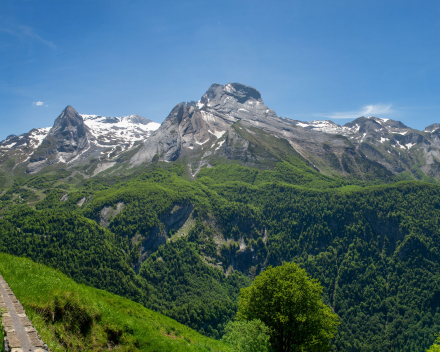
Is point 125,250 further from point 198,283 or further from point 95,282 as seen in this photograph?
point 198,283

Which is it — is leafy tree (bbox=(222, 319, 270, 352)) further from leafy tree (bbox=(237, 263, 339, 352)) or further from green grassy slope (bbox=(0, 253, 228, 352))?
green grassy slope (bbox=(0, 253, 228, 352))

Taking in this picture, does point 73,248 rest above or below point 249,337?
below

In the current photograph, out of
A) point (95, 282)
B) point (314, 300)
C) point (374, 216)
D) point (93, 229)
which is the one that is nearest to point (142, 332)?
point (314, 300)

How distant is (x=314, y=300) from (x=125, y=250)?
12642cm

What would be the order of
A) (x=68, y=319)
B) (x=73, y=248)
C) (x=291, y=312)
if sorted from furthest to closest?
(x=73, y=248)
(x=291, y=312)
(x=68, y=319)

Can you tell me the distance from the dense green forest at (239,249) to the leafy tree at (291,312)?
79396 millimetres

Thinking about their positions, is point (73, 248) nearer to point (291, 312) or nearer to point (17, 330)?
point (291, 312)

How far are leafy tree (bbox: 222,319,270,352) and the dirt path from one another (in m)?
21.0

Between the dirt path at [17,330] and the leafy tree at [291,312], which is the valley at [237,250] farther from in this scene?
the dirt path at [17,330]

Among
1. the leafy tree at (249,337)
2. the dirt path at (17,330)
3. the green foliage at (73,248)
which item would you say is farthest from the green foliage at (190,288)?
the dirt path at (17,330)

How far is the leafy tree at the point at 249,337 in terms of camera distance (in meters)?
25.4

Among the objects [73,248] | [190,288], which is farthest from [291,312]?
[73,248]

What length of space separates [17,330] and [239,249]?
169 metres

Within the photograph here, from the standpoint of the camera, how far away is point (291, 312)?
2988cm
